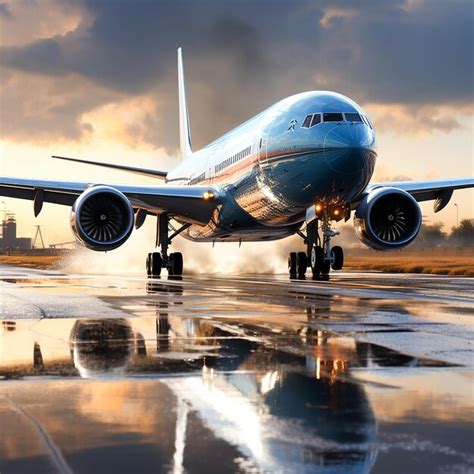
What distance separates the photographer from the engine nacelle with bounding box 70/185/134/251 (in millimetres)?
26656

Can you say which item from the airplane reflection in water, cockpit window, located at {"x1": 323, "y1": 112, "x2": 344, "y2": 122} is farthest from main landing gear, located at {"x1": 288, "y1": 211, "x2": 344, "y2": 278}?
the airplane reflection in water

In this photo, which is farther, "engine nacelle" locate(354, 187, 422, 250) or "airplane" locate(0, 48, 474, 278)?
"engine nacelle" locate(354, 187, 422, 250)

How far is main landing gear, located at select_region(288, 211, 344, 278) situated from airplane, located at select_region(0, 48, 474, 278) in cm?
3

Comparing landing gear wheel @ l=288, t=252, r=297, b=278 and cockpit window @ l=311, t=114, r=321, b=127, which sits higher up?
cockpit window @ l=311, t=114, r=321, b=127

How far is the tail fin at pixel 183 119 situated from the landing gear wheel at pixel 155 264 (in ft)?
48.7

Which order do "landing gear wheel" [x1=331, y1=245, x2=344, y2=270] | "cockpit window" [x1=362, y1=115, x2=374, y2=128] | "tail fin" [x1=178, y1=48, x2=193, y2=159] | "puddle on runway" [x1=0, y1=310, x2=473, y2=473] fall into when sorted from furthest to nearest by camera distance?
1. "tail fin" [x1=178, y1=48, x2=193, y2=159]
2. "landing gear wheel" [x1=331, y1=245, x2=344, y2=270]
3. "cockpit window" [x1=362, y1=115, x2=374, y2=128]
4. "puddle on runway" [x1=0, y1=310, x2=473, y2=473]

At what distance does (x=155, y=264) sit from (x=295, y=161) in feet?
35.1

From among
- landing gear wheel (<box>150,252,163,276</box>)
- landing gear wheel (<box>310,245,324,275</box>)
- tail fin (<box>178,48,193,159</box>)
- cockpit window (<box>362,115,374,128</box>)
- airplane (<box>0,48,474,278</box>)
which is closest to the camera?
airplane (<box>0,48,474,278</box>)

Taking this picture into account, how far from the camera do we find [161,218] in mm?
33406

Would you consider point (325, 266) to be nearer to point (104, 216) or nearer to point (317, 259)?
point (317, 259)

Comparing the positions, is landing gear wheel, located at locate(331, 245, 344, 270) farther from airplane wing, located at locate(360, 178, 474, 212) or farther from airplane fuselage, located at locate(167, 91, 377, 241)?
airplane wing, located at locate(360, 178, 474, 212)

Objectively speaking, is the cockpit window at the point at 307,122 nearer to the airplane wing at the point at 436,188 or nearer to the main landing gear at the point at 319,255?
the main landing gear at the point at 319,255

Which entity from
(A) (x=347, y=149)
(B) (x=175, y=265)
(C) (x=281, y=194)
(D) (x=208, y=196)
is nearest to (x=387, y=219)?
(C) (x=281, y=194)

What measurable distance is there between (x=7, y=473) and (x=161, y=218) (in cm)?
2945
